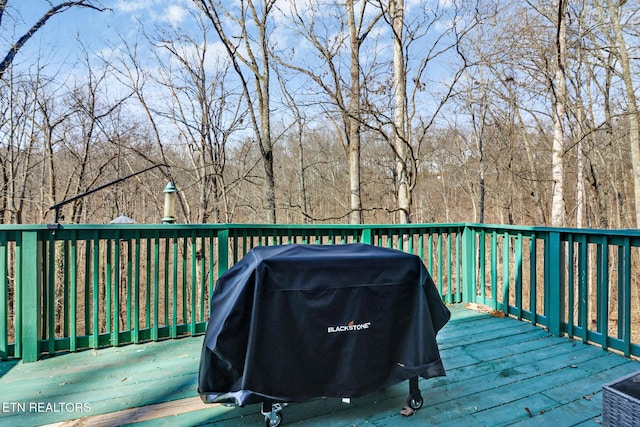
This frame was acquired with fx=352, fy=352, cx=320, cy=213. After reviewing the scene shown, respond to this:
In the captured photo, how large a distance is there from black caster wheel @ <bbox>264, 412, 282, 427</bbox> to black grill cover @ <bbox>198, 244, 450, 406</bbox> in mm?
164

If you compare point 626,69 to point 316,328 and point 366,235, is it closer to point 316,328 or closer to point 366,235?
point 366,235

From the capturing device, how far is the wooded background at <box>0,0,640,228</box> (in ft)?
21.5

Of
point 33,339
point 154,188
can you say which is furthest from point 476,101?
point 154,188

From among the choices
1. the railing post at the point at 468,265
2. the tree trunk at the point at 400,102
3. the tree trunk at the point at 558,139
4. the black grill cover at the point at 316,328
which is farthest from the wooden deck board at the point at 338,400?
the tree trunk at the point at 558,139

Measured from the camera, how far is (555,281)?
123 inches

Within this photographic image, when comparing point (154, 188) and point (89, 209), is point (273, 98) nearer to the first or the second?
point (154, 188)

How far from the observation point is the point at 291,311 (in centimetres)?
164

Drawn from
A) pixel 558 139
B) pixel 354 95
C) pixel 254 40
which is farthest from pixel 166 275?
pixel 558 139

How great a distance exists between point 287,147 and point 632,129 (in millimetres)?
10360

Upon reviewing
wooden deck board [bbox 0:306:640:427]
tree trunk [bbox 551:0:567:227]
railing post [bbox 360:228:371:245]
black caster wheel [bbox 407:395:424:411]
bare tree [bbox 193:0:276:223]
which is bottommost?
wooden deck board [bbox 0:306:640:427]

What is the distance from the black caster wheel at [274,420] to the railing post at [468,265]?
9.91 ft

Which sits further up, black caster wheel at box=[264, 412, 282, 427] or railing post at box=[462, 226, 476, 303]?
railing post at box=[462, 226, 476, 303]

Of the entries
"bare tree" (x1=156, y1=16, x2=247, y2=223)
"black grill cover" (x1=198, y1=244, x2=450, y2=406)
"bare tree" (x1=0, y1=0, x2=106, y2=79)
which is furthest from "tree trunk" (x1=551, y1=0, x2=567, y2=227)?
"bare tree" (x1=0, y1=0, x2=106, y2=79)

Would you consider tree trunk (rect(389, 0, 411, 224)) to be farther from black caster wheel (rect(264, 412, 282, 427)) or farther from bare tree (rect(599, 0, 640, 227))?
bare tree (rect(599, 0, 640, 227))
